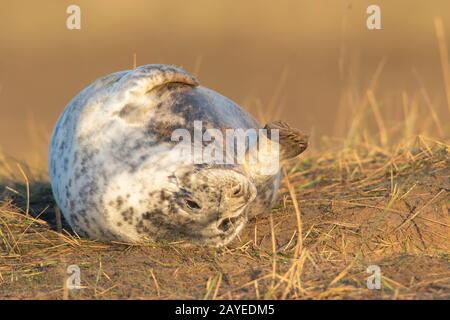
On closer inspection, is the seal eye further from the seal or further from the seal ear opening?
the seal ear opening

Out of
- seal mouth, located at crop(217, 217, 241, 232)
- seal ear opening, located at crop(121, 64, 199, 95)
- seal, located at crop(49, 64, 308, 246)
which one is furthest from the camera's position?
seal ear opening, located at crop(121, 64, 199, 95)

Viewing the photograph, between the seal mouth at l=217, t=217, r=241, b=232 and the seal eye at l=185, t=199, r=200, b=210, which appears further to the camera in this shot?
the seal mouth at l=217, t=217, r=241, b=232

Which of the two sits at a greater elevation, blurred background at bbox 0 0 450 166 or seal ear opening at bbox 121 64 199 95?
seal ear opening at bbox 121 64 199 95

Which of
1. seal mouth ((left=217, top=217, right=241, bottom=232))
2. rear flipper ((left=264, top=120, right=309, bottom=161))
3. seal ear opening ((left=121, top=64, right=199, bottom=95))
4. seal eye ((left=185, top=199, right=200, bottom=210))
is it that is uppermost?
seal ear opening ((left=121, top=64, right=199, bottom=95))

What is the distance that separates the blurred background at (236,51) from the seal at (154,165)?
4.91 m

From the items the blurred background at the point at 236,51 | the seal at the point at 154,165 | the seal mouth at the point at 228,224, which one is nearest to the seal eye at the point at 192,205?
the seal at the point at 154,165

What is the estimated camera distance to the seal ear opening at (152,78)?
4301 mm

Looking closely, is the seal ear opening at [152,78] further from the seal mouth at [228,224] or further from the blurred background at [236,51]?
the blurred background at [236,51]

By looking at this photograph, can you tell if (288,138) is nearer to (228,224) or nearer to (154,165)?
(228,224)

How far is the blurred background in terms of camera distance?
33.8 feet

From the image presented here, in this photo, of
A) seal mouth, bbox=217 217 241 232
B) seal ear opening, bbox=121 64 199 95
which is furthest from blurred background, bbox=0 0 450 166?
seal mouth, bbox=217 217 241 232

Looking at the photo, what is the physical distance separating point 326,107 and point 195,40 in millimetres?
2812

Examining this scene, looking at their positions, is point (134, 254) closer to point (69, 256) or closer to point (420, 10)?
point (69, 256)
